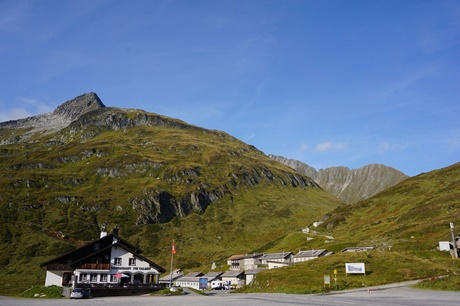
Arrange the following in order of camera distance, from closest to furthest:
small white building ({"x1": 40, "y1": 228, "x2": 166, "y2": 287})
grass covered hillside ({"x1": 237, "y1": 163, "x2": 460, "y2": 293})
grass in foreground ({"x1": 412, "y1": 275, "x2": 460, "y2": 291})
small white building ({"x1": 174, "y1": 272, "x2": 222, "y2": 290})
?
grass in foreground ({"x1": 412, "y1": 275, "x2": 460, "y2": 291})
grass covered hillside ({"x1": 237, "y1": 163, "x2": 460, "y2": 293})
small white building ({"x1": 40, "y1": 228, "x2": 166, "y2": 287})
small white building ({"x1": 174, "y1": 272, "x2": 222, "y2": 290})

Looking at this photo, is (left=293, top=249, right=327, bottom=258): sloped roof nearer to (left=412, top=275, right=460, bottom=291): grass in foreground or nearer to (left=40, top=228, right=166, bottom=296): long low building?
(left=40, top=228, right=166, bottom=296): long low building

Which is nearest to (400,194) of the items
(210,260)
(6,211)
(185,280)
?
(210,260)

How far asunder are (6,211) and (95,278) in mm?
159356

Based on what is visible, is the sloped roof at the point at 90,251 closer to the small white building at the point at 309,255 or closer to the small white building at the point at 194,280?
the small white building at the point at 194,280

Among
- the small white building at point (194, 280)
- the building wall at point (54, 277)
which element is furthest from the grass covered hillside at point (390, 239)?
the building wall at point (54, 277)

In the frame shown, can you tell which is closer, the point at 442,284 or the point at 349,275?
the point at 442,284

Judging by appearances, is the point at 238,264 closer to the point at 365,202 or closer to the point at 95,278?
the point at 365,202

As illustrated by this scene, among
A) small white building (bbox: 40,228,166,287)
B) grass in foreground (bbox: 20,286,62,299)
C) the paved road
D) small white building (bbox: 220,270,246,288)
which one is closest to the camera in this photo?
the paved road

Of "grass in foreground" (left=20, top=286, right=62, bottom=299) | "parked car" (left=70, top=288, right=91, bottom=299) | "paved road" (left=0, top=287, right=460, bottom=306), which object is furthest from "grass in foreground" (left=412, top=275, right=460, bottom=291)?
"grass in foreground" (left=20, top=286, right=62, bottom=299)

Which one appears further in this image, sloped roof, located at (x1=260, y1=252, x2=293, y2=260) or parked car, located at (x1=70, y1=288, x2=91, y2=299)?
A: sloped roof, located at (x1=260, y1=252, x2=293, y2=260)

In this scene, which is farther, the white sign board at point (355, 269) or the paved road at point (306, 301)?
the white sign board at point (355, 269)

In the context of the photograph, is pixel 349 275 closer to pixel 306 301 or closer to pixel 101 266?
pixel 306 301

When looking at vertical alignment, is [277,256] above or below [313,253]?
below

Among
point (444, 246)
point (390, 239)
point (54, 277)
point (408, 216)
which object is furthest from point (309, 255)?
point (54, 277)
